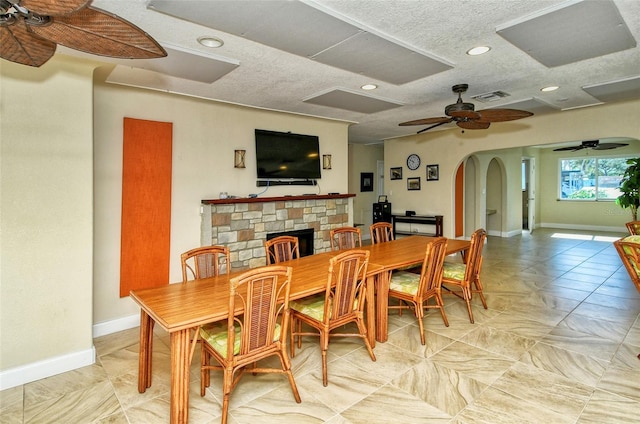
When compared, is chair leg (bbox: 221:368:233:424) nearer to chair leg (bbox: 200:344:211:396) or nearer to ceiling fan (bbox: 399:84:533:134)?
chair leg (bbox: 200:344:211:396)

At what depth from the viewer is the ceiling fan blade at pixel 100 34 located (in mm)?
1441

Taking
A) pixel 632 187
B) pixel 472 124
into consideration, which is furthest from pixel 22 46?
pixel 632 187

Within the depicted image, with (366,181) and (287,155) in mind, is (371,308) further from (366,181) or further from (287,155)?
(366,181)

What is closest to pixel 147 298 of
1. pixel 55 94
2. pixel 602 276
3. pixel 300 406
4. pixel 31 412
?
pixel 31 412

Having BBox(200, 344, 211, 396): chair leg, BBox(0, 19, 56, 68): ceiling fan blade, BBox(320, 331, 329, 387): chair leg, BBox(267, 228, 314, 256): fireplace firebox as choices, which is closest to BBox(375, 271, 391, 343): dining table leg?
BBox(320, 331, 329, 387): chair leg

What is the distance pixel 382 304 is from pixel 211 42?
2.56 m

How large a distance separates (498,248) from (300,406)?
22.1ft

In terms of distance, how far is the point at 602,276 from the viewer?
207 inches

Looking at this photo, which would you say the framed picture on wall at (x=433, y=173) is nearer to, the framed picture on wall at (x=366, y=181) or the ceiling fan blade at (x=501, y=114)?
the framed picture on wall at (x=366, y=181)

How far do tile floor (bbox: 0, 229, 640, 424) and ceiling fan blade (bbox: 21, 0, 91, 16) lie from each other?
87.2 inches

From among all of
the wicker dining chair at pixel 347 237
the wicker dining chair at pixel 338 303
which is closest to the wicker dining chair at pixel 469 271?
the wicker dining chair at pixel 347 237

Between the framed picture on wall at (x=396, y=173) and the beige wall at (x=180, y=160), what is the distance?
288 cm

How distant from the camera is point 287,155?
195 inches

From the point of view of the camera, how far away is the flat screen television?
15.3 feet
